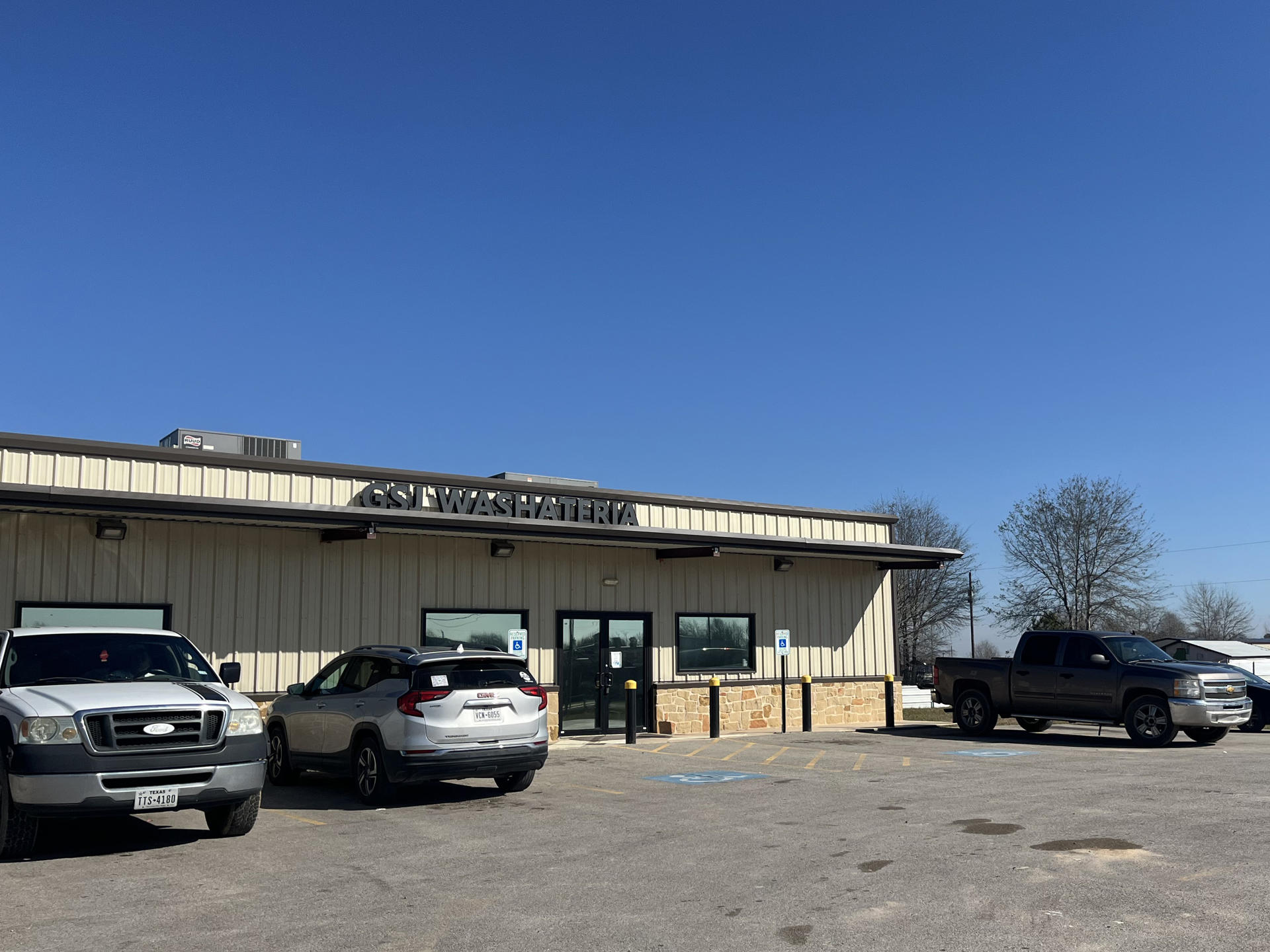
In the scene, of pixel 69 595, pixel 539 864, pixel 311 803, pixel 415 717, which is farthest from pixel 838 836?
pixel 69 595

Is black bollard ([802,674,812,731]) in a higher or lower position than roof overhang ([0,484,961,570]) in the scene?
lower

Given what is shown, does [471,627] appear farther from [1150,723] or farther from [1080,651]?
[1150,723]

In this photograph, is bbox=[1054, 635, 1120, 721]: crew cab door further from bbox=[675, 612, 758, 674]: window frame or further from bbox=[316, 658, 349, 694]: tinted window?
bbox=[316, 658, 349, 694]: tinted window

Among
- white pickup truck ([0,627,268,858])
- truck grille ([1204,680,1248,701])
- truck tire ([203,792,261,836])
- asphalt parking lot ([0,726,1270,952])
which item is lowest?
asphalt parking lot ([0,726,1270,952])

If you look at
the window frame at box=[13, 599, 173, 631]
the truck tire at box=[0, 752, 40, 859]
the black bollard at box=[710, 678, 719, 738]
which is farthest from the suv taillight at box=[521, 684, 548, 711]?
the black bollard at box=[710, 678, 719, 738]

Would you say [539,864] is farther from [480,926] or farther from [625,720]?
[625,720]

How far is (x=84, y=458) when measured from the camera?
1573cm

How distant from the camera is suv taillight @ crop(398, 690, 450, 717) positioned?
11.8m

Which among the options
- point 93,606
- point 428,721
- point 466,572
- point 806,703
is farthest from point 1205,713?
point 93,606

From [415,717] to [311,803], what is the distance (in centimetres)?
185

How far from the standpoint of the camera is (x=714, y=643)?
72.8ft

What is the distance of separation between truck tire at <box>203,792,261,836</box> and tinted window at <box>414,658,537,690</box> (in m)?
2.38

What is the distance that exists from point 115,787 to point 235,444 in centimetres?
1127

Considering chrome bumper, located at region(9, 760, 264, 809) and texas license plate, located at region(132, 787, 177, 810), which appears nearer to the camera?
chrome bumper, located at region(9, 760, 264, 809)
